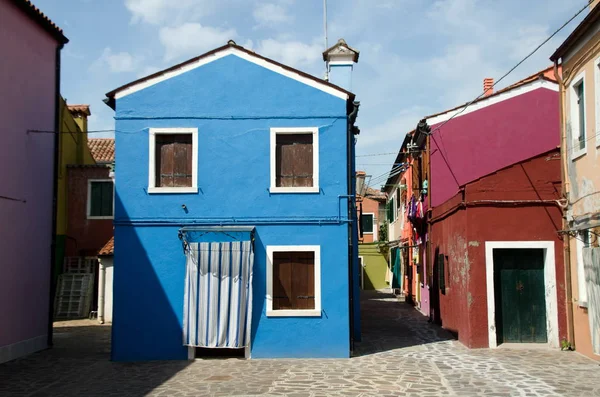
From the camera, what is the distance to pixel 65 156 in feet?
74.6

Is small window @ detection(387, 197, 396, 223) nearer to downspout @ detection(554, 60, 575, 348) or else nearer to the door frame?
the door frame

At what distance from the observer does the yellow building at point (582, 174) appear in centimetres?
1158

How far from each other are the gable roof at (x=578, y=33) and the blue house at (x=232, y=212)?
14.8 ft

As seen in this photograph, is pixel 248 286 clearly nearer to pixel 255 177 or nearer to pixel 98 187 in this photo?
pixel 255 177

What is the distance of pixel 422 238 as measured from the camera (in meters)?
22.1

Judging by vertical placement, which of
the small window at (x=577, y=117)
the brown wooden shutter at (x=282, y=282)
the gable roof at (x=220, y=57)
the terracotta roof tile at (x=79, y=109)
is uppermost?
the terracotta roof tile at (x=79, y=109)

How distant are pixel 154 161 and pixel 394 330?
8306 mm

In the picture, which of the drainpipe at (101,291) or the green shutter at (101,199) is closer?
the drainpipe at (101,291)

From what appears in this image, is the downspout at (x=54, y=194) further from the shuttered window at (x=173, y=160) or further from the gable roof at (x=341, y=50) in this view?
the gable roof at (x=341, y=50)

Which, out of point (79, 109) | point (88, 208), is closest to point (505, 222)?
point (88, 208)

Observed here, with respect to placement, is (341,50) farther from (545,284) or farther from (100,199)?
(100,199)

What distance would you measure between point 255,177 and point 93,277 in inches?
441

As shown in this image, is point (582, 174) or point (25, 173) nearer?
point (582, 174)

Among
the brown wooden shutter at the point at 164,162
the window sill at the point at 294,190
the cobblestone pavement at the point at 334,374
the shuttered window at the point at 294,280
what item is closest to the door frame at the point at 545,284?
the cobblestone pavement at the point at 334,374
